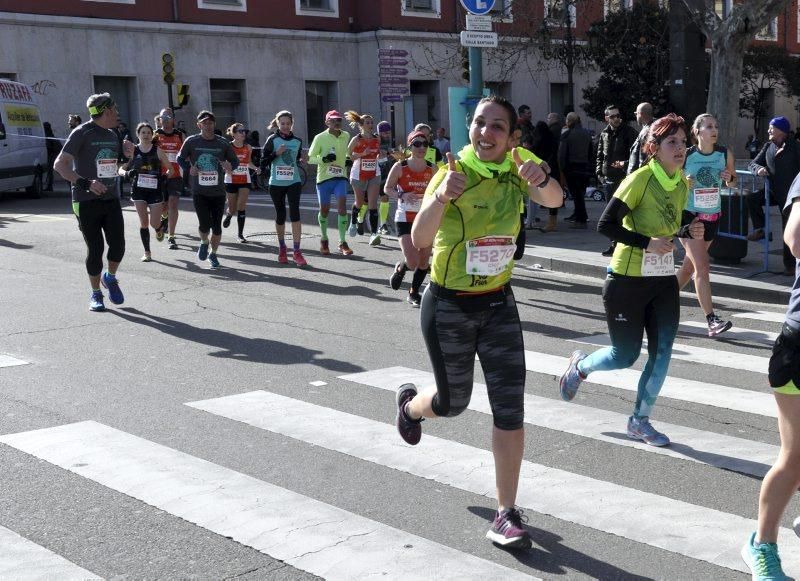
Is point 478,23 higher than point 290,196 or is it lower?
higher

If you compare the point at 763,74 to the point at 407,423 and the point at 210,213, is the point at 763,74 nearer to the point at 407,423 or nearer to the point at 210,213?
the point at 210,213

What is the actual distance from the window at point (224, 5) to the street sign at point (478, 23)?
72.4ft

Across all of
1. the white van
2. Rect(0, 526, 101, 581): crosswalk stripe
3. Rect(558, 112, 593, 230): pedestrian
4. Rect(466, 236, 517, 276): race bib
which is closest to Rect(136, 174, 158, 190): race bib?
Rect(558, 112, 593, 230): pedestrian

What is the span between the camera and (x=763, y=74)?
44.9m

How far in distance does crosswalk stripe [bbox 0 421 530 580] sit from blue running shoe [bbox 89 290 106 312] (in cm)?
430

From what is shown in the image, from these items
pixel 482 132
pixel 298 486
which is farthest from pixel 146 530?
pixel 482 132

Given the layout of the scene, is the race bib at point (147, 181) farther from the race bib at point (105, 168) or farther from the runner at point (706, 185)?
the runner at point (706, 185)

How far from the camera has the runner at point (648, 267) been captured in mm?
6094

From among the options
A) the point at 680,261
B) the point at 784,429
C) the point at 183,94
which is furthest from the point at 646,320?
the point at 183,94

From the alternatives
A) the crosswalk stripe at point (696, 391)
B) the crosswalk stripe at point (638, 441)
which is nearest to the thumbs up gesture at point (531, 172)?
the crosswalk stripe at point (638, 441)

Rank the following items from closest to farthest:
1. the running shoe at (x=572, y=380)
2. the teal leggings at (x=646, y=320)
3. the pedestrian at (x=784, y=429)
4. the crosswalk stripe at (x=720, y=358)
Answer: the pedestrian at (x=784, y=429) < the teal leggings at (x=646, y=320) < the running shoe at (x=572, y=380) < the crosswalk stripe at (x=720, y=358)

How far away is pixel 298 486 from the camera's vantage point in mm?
5395

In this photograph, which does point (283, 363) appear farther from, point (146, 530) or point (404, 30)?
point (404, 30)

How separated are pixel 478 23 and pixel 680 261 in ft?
13.6
